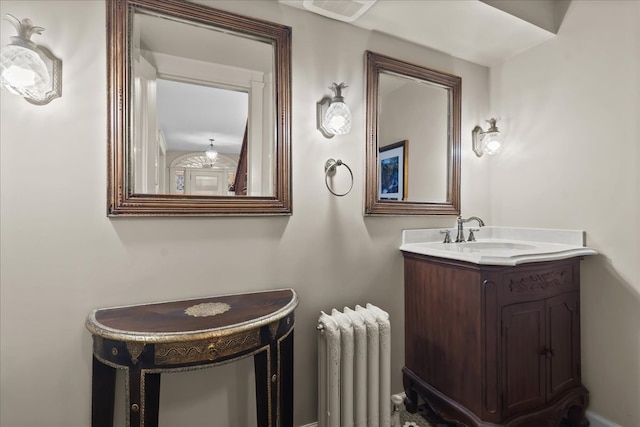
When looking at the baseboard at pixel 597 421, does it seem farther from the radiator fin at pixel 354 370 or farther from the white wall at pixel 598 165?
the radiator fin at pixel 354 370

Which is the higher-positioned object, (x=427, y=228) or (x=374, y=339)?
(x=427, y=228)

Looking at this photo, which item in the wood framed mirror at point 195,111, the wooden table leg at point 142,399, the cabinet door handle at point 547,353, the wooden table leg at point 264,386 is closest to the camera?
the wooden table leg at point 142,399

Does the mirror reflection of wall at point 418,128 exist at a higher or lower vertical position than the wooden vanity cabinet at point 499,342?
higher

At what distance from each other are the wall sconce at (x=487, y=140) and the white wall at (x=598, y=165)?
0.18m

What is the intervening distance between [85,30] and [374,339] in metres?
1.81

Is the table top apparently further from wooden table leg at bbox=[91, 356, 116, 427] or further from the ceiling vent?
the ceiling vent

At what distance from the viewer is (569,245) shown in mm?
1762

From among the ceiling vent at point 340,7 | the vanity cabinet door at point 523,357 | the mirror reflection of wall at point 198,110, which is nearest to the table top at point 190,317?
the mirror reflection of wall at point 198,110

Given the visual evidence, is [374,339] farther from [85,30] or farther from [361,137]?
[85,30]

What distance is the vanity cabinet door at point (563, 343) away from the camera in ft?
5.04

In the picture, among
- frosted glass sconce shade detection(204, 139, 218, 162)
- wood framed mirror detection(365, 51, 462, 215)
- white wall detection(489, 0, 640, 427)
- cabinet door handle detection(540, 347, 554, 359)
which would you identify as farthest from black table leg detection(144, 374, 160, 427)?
white wall detection(489, 0, 640, 427)

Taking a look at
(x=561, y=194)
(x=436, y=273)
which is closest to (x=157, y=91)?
(x=436, y=273)

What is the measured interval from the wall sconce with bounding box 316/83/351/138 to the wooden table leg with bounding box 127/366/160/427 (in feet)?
4.23

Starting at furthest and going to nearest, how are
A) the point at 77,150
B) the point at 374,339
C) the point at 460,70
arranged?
the point at 460,70, the point at 374,339, the point at 77,150
